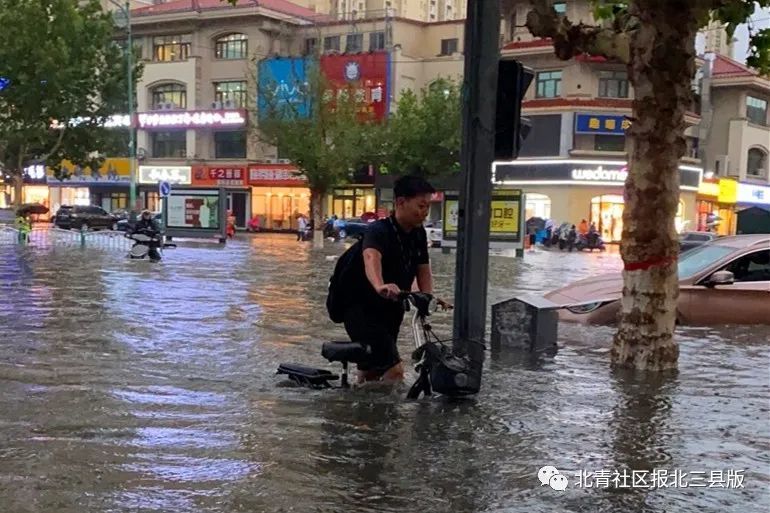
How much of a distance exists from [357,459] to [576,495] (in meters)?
1.29

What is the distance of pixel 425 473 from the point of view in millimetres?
4801

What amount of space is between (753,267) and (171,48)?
5143cm

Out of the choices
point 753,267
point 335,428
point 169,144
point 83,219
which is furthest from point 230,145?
point 335,428

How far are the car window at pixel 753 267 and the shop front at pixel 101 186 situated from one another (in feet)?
170

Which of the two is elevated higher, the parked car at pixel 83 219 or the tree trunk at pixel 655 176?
the tree trunk at pixel 655 176

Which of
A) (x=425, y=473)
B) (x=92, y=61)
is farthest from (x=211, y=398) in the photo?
(x=92, y=61)

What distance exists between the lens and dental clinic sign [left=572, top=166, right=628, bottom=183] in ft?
148

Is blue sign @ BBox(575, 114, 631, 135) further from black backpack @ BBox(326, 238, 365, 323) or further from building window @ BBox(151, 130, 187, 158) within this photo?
black backpack @ BBox(326, 238, 365, 323)

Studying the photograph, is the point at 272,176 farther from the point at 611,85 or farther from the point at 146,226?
the point at 146,226

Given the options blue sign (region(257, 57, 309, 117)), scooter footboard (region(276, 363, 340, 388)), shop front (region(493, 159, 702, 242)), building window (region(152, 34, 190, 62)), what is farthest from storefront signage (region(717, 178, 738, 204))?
scooter footboard (region(276, 363, 340, 388))

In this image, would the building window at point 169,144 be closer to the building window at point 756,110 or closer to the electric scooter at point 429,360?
the building window at point 756,110

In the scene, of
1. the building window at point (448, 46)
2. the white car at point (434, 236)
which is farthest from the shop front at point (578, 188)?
the building window at point (448, 46)

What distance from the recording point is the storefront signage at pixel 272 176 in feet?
174

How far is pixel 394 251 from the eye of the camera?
6.02m
